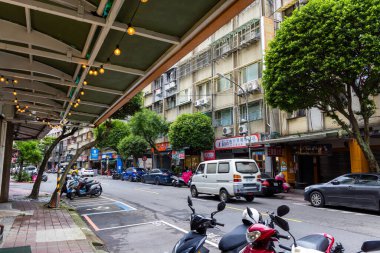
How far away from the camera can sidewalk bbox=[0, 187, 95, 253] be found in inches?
271

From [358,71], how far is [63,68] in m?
11.3

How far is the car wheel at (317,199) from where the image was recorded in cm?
1355

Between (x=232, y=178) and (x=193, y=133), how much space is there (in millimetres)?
14165

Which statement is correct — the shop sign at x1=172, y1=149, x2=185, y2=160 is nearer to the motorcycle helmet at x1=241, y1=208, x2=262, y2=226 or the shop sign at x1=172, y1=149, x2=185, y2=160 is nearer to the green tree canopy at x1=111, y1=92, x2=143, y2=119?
the green tree canopy at x1=111, y1=92, x2=143, y2=119

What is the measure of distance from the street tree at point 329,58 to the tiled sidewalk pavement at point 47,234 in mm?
10845

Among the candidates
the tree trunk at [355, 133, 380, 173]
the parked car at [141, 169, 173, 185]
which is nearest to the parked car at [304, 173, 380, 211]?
the tree trunk at [355, 133, 380, 173]

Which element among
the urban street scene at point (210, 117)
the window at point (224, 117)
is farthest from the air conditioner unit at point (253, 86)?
the window at point (224, 117)

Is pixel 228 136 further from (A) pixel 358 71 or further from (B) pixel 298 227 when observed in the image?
(B) pixel 298 227

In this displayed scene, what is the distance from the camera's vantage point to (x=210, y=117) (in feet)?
102

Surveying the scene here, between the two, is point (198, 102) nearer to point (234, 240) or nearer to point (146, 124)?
point (146, 124)

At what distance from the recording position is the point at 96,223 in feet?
34.7

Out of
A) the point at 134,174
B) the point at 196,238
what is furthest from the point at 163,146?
the point at 196,238

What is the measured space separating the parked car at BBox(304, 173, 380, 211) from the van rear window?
2586 millimetres

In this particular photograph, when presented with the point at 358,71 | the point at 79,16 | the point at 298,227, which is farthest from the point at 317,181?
the point at 79,16
